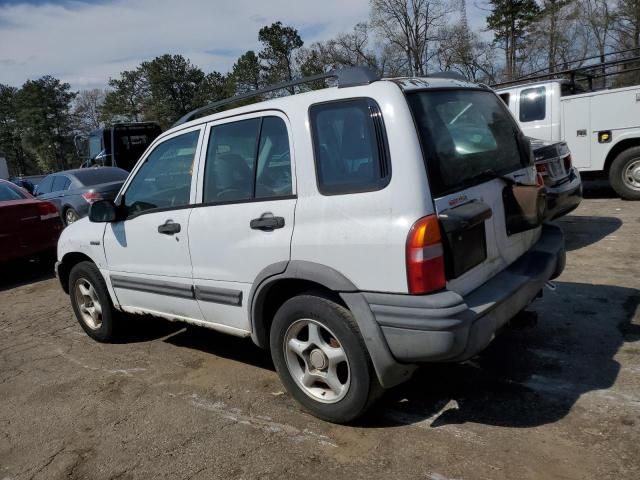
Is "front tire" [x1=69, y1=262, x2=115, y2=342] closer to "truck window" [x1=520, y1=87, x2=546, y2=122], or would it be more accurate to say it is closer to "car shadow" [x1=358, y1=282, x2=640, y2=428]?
"car shadow" [x1=358, y1=282, x2=640, y2=428]

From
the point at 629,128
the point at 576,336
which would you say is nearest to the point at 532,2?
the point at 629,128

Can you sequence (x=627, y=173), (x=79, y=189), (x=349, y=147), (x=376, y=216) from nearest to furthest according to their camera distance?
(x=376, y=216)
(x=349, y=147)
(x=627, y=173)
(x=79, y=189)

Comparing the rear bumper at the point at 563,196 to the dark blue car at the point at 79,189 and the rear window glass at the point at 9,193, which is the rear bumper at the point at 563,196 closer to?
the rear window glass at the point at 9,193


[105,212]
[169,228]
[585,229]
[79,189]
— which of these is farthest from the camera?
[79,189]

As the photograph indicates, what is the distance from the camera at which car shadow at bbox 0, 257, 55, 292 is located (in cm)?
827

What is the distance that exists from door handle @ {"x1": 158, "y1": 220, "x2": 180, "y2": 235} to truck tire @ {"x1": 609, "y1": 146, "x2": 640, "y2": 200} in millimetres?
7887

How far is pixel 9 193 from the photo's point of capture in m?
8.58

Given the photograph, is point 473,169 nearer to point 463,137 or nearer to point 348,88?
point 463,137

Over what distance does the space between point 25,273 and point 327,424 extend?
7705 mm

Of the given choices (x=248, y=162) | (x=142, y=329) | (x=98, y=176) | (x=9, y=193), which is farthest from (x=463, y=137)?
(x=98, y=176)

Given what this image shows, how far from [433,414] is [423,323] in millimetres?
876

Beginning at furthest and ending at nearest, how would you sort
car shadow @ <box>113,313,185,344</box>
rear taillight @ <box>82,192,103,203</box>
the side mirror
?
rear taillight @ <box>82,192,103,203</box> < car shadow @ <box>113,313,185,344</box> < the side mirror

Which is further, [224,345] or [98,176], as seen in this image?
[98,176]

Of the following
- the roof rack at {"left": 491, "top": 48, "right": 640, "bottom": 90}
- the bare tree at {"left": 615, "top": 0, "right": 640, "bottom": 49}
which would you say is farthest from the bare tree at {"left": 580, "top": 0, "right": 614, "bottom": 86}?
the roof rack at {"left": 491, "top": 48, "right": 640, "bottom": 90}
